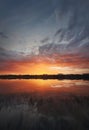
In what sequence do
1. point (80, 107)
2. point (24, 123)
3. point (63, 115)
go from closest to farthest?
1. point (24, 123)
2. point (63, 115)
3. point (80, 107)

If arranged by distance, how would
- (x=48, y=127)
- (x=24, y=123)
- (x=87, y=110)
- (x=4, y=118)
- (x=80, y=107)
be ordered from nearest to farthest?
(x=48, y=127) < (x=24, y=123) < (x=4, y=118) < (x=87, y=110) < (x=80, y=107)

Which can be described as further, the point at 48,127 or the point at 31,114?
the point at 31,114

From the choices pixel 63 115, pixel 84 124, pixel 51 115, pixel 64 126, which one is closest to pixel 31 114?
pixel 51 115

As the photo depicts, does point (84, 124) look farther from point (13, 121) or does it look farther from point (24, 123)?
point (13, 121)

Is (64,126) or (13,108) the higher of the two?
(13,108)

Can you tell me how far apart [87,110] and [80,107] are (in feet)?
3.84

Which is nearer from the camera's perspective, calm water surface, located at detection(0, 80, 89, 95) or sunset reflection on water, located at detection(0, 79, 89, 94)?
calm water surface, located at detection(0, 80, 89, 95)

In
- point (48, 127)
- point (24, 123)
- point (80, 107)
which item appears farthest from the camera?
point (80, 107)

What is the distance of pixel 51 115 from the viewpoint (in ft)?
41.6

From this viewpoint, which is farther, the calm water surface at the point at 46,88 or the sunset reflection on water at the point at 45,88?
the sunset reflection on water at the point at 45,88

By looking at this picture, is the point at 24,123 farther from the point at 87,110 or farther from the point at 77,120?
the point at 87,110

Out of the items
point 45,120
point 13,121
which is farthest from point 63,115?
point 13,121

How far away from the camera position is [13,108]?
14.3 metres

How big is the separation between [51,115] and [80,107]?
11.6 ft
